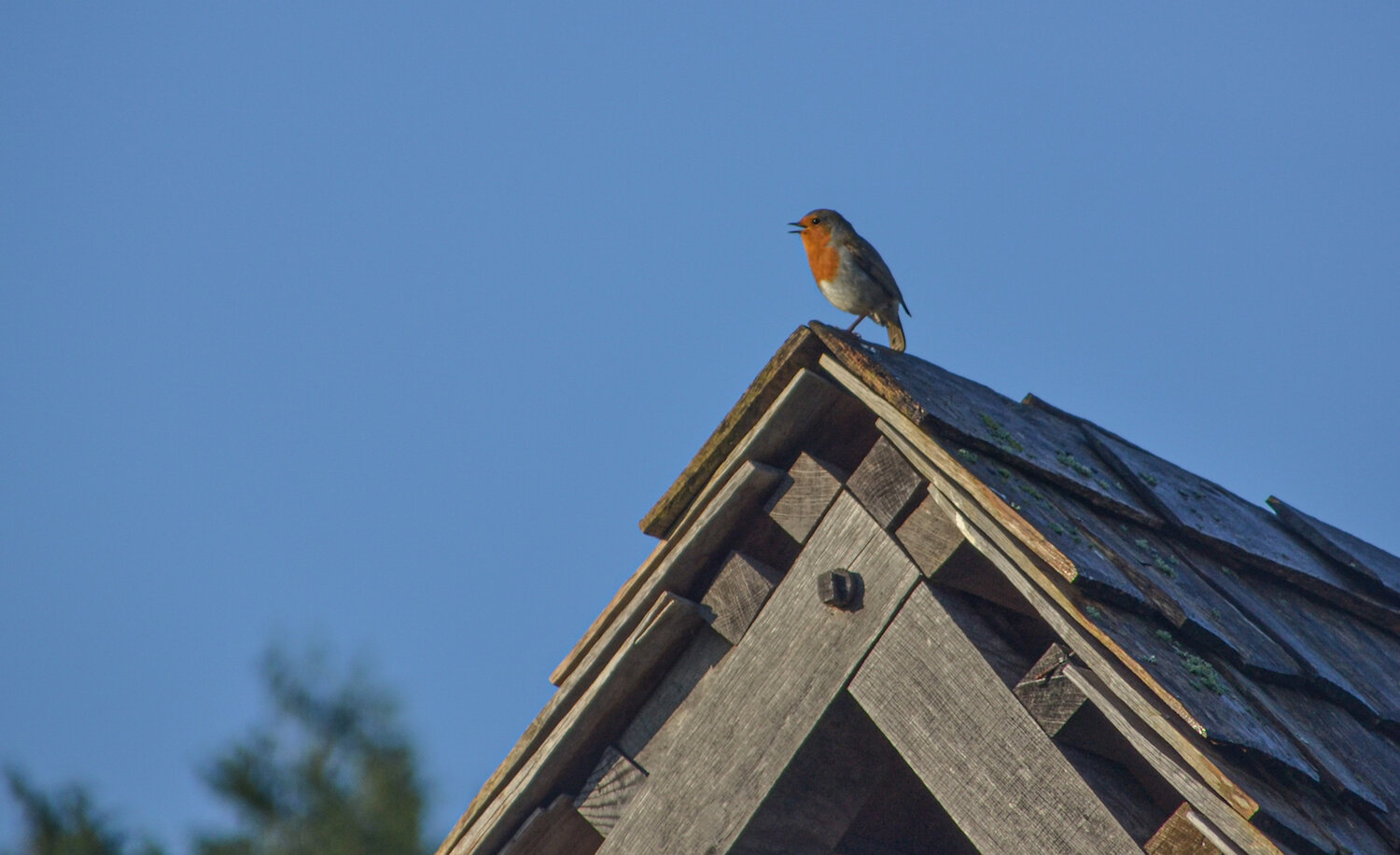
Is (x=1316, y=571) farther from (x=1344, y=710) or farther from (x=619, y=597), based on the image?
(x=619, y=597)

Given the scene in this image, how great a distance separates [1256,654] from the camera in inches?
107

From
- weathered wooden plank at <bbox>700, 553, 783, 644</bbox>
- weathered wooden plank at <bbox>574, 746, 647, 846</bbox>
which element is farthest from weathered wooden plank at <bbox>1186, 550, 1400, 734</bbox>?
weathered wooden plank at <bbox>574, 746, 647, 846</bbox>

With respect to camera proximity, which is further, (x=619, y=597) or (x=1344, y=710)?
(x=619, y=597)

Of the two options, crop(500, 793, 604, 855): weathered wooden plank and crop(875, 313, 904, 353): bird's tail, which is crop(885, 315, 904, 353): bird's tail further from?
crop(500, 793, 604, 855): weathered wooden plank

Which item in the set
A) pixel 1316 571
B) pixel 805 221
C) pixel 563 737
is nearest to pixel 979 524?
pixel 563 737

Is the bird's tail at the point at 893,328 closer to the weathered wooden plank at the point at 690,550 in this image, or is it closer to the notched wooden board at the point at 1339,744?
the weathered wooden plank at the point at 690,550

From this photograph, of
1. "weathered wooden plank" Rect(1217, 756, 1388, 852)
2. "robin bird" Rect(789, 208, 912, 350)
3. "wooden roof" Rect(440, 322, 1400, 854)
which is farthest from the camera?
"robin bird" Rect(789, 208, 912, 350)

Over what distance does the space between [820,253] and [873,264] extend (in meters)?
0.29

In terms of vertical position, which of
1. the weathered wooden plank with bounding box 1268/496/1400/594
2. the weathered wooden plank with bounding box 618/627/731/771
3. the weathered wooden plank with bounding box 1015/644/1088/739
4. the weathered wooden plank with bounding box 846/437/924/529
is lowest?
the weathered wooden plank with bounding box 618/627/731/771

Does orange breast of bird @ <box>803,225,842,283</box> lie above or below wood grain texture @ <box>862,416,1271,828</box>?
above

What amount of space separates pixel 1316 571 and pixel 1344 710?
44.7 inches

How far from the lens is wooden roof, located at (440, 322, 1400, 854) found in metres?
2.43

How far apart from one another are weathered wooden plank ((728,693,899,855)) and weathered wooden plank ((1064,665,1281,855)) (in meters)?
0.69

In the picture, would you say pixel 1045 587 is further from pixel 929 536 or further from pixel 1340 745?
pixel 1340 745
